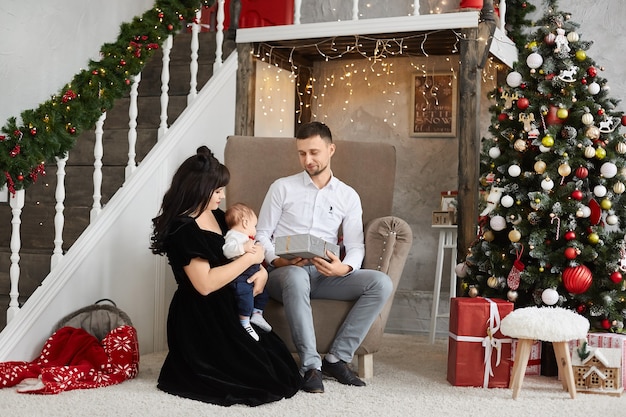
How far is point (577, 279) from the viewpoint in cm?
391

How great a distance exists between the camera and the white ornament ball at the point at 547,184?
3949 millimetres

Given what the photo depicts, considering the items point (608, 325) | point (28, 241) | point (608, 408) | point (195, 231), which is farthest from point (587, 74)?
point (28, 241)

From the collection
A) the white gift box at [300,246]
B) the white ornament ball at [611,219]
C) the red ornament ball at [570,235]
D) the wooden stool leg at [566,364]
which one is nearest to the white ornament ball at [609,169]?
the white ornament ball at [611,219]

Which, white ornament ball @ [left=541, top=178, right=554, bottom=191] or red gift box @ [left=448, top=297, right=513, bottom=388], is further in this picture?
white ornament ball @ [left=541, top=178, right=554, bottom=191]

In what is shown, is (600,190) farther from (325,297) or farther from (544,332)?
(325,297)

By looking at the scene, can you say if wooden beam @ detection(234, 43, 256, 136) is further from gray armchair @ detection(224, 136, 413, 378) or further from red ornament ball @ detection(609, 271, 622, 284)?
red ornament ball @ detection(609, 271, 622, 284)

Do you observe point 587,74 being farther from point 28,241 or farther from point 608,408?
point 28,241

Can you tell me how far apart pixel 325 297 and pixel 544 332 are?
1.00 meters

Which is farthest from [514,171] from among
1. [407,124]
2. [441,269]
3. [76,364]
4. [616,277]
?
[76,364]

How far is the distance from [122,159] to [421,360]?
2.08 meters

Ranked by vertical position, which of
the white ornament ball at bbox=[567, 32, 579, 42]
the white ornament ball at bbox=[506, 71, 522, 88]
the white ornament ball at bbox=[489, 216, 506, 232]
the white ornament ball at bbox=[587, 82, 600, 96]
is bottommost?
the white ornament ball at bbox=[489, 216, 506, 232]

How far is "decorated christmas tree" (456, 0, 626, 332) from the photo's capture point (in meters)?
3.95

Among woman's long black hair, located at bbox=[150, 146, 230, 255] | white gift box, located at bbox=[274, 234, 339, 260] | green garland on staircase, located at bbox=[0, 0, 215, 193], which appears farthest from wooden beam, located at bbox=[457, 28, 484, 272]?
woman's long black hair, located at bbox=[150, 146, 230, 255]

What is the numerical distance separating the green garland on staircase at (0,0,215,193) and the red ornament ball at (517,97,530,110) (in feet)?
6.47
